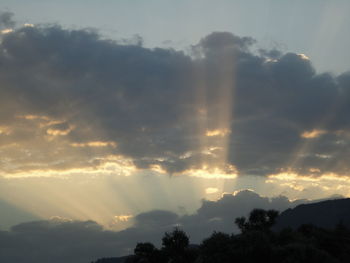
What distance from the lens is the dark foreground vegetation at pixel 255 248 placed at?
2692 inches

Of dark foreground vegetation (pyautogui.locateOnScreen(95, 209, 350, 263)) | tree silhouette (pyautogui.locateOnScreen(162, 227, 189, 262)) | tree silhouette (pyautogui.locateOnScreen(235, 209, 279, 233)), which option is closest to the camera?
dark foreground vegetation (pyautogui.locateOnScreen(95, 209, 350, 263))

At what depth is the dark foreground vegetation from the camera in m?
68.4

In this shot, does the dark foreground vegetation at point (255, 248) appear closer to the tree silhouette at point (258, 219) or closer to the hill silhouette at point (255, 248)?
the hill silhouette at point (255, 248)

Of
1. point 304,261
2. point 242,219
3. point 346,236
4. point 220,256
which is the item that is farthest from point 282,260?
point 242,219

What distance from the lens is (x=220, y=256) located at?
7294cm

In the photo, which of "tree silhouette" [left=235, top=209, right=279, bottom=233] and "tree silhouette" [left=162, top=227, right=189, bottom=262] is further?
"tree silhouette" [left=235, top=209, right=279, bottom=233]

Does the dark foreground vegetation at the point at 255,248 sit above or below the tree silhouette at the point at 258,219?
below

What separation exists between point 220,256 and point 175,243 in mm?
43882

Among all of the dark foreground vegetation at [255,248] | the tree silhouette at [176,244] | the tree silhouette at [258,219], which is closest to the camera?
the dark foreground vegetation at [255,248]

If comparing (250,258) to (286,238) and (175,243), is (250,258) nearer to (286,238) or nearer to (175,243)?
(286,238)

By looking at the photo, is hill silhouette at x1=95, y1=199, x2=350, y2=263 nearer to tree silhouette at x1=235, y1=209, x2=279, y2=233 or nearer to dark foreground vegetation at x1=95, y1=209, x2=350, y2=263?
dark foreground vegetation at x1=95, y1=209, x2=350, y2=263

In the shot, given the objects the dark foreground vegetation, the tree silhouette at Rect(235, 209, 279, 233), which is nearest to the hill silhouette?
the dark foreground vegetation

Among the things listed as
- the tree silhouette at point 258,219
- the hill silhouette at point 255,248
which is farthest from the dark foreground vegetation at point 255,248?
the tree silhouette at point 258,219

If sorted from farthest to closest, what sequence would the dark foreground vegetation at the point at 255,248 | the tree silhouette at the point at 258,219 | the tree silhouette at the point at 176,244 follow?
the tree silhouette at the point at 258,219
the tree silhouette at the point at 176,244
the dark foreground vegetation at the point at 255,248
